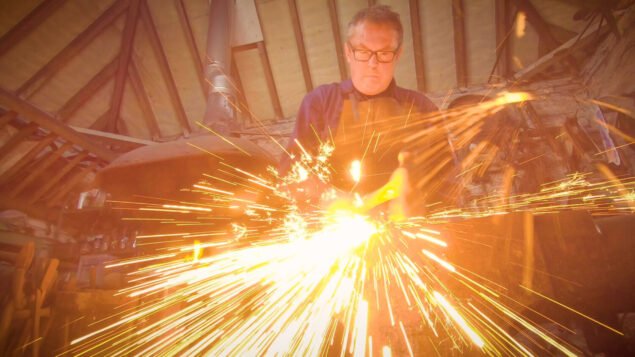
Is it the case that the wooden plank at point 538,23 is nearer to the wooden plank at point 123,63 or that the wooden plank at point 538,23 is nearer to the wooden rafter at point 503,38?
the wooden rafter at point 503,38

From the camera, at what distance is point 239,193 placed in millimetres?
2592

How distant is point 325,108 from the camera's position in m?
2.21

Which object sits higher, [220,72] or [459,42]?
[459,42]

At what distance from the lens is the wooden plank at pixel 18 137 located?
464 centimetres

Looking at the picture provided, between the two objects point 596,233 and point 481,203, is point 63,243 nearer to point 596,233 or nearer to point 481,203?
point 596,233

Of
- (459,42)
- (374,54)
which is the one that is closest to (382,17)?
(374,54)

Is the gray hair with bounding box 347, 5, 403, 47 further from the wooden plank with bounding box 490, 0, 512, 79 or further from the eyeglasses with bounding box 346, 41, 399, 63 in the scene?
the wooden plank with bounding box 490, 0, 512, 79

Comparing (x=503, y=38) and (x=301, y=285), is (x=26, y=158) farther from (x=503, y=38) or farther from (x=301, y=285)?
(x=503, y=38)

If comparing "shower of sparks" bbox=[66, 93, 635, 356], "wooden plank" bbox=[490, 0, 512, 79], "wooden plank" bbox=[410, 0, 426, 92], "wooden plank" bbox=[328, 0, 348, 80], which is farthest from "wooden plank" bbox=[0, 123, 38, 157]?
"wooden plank" bbox=[490, 0, 512, 79]

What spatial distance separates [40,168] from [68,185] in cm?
78

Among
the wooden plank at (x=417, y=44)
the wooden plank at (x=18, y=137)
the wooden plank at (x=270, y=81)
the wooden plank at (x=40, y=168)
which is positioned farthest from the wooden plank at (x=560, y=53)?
the wooden plank at (x=18, y=137)

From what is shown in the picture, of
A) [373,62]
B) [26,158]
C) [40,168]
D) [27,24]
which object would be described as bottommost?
[373,62]

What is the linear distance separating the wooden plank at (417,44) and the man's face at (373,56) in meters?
3.98

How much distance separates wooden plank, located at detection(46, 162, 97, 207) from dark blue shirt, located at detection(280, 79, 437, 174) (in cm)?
611
